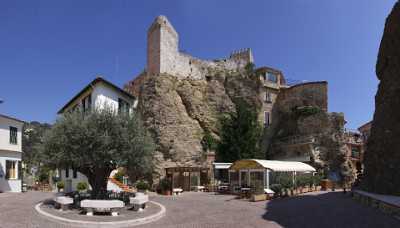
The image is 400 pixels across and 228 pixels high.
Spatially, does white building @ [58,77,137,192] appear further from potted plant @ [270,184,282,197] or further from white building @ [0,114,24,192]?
potted plant @ [270,184,282,197]

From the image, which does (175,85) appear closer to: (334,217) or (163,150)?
(163,150)

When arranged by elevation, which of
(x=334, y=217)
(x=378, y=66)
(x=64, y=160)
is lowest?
(x=334, y=217)

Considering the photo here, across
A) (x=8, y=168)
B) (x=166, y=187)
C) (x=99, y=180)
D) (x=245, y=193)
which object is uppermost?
(x=99, y=180)

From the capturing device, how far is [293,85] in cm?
4884

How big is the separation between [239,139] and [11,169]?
2283 cm

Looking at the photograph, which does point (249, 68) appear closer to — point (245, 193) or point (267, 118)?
point (267, 118)

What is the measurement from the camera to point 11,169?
2977cm

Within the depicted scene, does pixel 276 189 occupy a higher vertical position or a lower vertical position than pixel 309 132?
lower

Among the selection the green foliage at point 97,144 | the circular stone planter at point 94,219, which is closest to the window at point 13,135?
the green foliage at point 97,144

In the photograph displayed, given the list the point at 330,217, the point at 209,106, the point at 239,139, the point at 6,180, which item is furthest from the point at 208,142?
the point at 330,217

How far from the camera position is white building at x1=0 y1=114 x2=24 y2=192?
28734mm

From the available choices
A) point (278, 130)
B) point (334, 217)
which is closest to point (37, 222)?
point (334, 217)

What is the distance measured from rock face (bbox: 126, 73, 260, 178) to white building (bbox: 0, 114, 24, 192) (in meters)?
12.7

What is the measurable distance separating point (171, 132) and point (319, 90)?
72.3 feet
